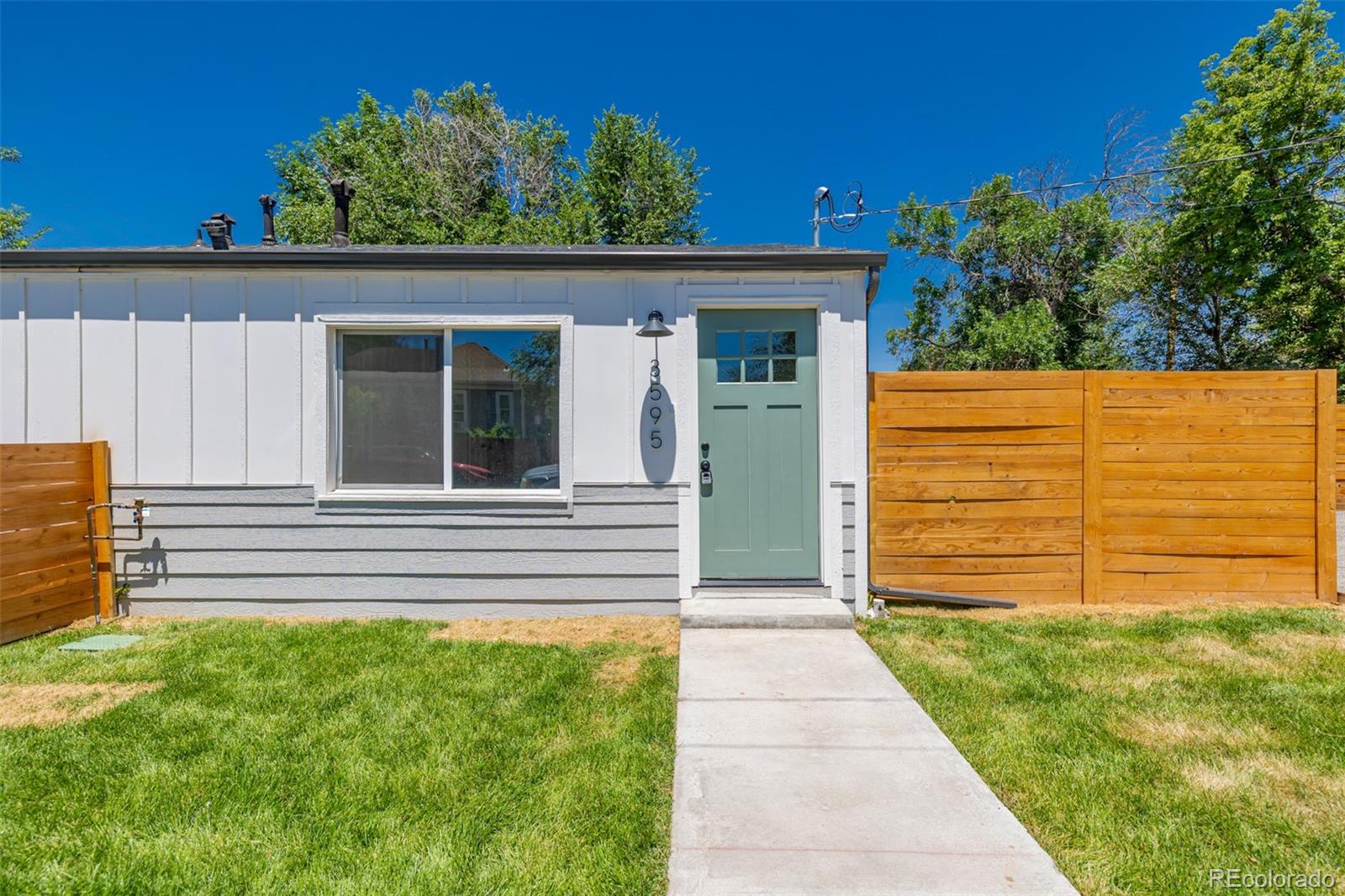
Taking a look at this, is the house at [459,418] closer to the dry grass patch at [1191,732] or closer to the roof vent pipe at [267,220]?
the roof vent pipe at [267,220]

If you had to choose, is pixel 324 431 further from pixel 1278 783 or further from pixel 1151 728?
pixel 1278 783

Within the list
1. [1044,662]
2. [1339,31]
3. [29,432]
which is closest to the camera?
[1044,662]

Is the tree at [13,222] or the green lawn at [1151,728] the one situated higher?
the tree at [13,222]

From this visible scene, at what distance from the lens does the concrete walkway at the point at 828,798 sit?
5.72 feet

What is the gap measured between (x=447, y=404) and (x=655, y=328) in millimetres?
1743

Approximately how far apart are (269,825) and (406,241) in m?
16.2

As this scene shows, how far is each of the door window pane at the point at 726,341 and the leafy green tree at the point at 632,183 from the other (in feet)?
40.4

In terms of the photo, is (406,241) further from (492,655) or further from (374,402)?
(492,655)

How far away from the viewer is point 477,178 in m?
16.6

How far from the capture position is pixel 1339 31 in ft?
32.2

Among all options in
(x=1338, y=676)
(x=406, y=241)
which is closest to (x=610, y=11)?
(x=406, y=241)

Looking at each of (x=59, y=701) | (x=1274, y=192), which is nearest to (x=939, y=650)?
(x=59, y=701)

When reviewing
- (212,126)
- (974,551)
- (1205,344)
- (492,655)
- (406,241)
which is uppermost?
(212,126)

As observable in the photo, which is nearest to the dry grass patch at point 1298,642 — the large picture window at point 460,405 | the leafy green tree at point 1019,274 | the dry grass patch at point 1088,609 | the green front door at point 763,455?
the dry grass patch at point 1088,609
